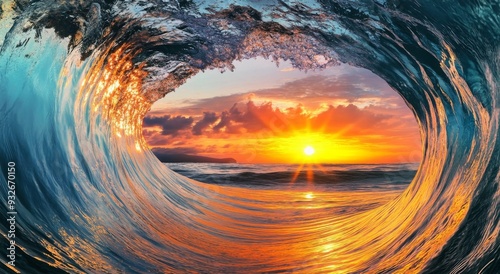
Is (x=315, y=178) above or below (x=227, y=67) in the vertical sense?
below

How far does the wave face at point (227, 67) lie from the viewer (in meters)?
4.29

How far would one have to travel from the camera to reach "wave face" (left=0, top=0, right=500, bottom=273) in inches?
169

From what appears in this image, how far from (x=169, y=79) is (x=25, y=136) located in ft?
17.3

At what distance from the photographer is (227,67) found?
29.0 feet

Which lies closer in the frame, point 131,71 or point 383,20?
point 383,20

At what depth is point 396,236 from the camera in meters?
5.78

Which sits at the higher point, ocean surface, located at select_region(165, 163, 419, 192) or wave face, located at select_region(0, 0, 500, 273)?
wave face, located at select_region(0, 0, 500, 273)

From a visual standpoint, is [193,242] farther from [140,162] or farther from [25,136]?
[140,162]

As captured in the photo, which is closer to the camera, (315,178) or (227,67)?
(227,67)

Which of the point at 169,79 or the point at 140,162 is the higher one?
the point at 169,79

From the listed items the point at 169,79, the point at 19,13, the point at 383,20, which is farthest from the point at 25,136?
the point at 169,79

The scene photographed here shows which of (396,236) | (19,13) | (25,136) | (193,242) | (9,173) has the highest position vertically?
(19,13)

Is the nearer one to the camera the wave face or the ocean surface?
the wave face

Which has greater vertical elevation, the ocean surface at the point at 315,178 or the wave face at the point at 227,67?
the wave face at the point at 227,67
